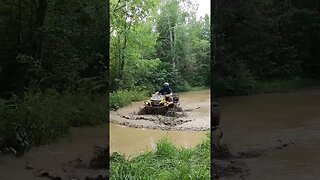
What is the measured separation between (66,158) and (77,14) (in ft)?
3.52

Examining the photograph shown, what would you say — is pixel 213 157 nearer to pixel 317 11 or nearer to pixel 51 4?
pixel 317 11

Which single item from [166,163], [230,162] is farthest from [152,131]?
[230,162]

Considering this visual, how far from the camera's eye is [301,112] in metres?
2.97

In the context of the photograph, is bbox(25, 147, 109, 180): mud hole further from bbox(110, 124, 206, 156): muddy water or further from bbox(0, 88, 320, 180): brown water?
bbox(110, 124, 206, 156): muddy water

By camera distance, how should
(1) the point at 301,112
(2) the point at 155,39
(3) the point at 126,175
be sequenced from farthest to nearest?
(2) the point at 155,39
(3) the point at 126,175
(1) the point at 301,112

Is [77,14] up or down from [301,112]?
up

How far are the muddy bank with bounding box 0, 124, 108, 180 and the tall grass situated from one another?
2.28ft

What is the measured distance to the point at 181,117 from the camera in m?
4.24

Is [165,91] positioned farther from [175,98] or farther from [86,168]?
[86,168]

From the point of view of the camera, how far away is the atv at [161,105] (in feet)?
13.5

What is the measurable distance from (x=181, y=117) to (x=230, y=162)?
1258 millimetres

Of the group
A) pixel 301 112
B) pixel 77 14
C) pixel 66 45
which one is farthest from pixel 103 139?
pixel 301 112

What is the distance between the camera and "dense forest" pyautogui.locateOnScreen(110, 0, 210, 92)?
162 inches

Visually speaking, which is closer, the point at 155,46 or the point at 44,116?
the point at 44,116
